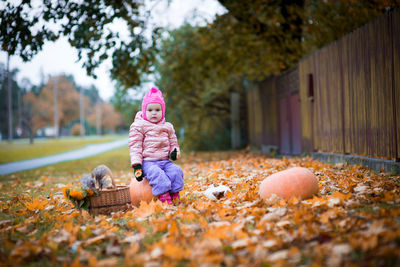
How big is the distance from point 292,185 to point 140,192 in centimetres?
187

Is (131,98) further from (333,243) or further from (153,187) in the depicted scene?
(333,243)

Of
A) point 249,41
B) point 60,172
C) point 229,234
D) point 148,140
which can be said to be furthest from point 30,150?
point 229,234

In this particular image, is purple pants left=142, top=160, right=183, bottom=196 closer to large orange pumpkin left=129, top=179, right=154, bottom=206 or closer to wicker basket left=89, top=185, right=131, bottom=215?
large orange pumpkin left=129, top=179, right=154, bottom=206

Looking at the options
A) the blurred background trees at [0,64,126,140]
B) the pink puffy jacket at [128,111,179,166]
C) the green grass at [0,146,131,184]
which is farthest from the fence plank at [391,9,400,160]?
the blurred background trees at [0,64,126,140]

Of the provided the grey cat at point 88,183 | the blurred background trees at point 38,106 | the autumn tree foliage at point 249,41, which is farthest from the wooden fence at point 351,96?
the blurred background trees at point 38,106

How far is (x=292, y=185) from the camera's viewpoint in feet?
12.6

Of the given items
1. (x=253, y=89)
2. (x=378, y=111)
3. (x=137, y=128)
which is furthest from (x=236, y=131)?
(x=137, y=128)

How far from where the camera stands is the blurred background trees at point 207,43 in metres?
8.89

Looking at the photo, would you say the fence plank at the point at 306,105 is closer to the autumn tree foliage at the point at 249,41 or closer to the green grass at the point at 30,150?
the autumn tree foliage at the point at 249,41

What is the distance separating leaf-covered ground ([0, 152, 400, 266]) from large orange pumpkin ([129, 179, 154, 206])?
0.73ft

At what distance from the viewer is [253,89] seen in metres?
16.1

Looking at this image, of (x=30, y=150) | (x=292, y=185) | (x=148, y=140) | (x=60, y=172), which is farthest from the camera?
(x=30, y=150)

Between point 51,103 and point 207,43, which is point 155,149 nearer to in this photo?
point 207,43

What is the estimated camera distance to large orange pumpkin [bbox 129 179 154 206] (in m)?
4.18
